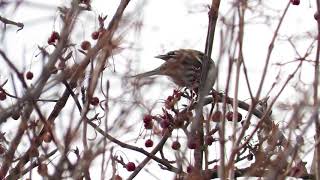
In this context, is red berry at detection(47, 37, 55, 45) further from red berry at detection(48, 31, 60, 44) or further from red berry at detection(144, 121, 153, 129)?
red berry at detection(144, 121, 153, 129)

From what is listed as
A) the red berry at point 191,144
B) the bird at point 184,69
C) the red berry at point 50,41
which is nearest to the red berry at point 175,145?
the red berry at point 191,144

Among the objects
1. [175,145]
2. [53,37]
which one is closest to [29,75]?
[53,37]

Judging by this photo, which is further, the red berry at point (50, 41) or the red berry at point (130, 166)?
the red berry at point (130, 166)

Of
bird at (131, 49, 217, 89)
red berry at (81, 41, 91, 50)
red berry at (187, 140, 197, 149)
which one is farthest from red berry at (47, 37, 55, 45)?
red berry at (187, 140, 197, 149)

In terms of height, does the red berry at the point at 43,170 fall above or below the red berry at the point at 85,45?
below

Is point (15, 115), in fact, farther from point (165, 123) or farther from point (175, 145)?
point (165, 123)

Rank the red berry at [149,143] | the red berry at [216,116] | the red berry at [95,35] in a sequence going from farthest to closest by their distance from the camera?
the red berry at [149,143] → the red berry at [95,35] → the red berry at [216,116]

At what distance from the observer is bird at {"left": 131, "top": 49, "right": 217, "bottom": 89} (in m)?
3.89

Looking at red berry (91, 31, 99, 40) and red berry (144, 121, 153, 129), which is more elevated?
red berry (91, 31, 99, 40)

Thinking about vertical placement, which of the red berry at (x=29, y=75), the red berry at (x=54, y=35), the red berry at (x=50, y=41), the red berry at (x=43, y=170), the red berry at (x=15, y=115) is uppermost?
the red berry at (x=54, y=35)

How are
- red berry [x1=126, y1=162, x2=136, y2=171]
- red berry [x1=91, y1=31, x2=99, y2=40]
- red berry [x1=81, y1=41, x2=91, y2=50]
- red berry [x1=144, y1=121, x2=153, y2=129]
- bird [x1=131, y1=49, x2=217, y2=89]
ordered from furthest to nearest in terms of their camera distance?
red berry [x1=126, y1=162, x2=136, y2=171] < red berry [x1=144, y1=121, x2=153, y2=129] < red berry [x1=91, y1=31, x2=99, y2=40] < red berry [x1=81, y1=41, x2=91, y2=50] < bird [x1=131, y1=49, x2=217, y2=89]

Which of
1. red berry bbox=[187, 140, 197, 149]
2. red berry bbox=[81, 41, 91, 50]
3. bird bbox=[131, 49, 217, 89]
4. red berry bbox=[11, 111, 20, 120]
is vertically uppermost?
red berry bbox=[81, 41, 91, 50]

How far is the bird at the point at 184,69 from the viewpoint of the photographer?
3889 millimetres

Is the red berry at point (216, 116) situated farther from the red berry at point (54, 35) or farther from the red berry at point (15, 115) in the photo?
the red berry at point (54, 35)
